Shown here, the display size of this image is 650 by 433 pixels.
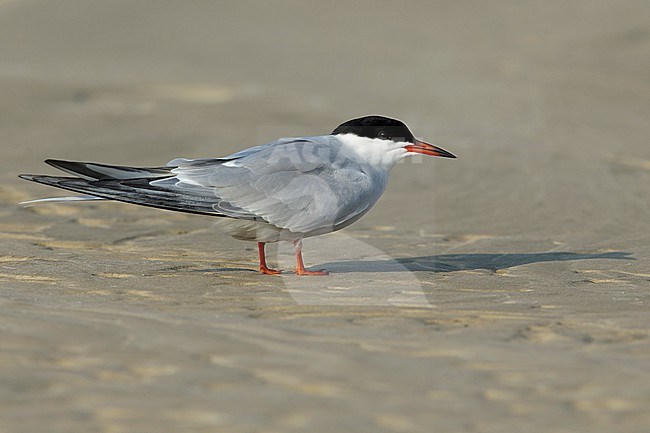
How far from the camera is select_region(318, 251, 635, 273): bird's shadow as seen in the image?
216 inches

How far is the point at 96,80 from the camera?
32.3 feet

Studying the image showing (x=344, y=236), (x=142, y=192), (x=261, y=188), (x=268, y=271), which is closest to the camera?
(x=142, y=192)

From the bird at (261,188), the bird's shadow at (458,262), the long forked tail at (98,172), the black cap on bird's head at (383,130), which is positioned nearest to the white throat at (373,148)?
the black cap on bird's head at (383,130)

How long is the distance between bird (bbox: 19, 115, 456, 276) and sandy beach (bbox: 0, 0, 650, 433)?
295mm

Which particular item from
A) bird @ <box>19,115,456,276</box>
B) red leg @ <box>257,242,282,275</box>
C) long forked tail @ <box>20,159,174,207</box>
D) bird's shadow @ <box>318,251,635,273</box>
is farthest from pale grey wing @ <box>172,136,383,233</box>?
bird's shadow @ <box>318,251,635,273</box>

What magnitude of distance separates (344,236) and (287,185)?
1.35 metres

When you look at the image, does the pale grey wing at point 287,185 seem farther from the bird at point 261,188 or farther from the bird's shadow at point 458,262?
the bird's shadow at point 458,262

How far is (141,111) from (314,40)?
244cm

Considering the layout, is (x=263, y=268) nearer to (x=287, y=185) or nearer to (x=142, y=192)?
(x=287, y=185)

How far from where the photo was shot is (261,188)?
5.21m

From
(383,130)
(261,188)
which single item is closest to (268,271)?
(261,188)

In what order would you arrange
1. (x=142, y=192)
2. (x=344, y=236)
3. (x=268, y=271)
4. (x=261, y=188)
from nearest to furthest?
(x=142, y=192) < (x=261, y=188) < (x=268, y=271) < (x=344, y=236)

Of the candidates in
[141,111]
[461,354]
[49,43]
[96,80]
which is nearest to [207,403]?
[461,354]

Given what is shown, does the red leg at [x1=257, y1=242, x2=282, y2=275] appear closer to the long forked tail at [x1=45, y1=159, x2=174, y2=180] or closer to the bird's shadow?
the bird's shadow
